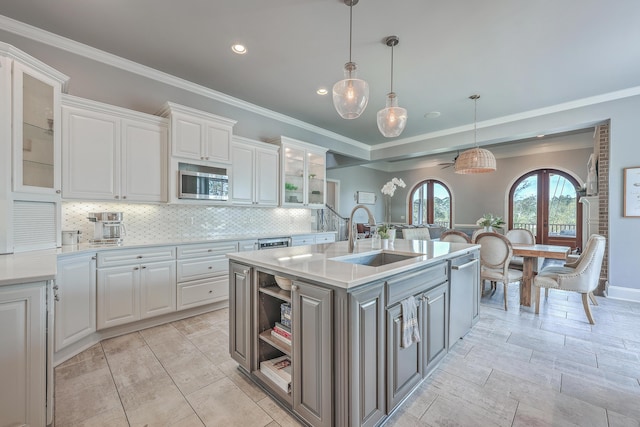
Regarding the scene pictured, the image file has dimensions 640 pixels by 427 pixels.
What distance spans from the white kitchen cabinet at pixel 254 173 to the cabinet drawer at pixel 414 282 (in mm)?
2767

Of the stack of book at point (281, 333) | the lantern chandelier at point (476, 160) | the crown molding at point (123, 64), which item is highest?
the crown molding at point (123, 64)

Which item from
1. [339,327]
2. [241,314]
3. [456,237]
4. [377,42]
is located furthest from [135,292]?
[456,237]

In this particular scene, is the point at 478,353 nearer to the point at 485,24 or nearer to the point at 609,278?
the point at 485,24

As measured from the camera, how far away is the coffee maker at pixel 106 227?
8.97 feet

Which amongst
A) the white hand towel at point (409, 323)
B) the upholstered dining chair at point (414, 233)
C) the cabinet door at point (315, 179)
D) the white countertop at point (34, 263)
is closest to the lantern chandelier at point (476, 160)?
the upholstered dining chair at point (414, 233)

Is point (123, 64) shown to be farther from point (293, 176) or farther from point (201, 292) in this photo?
point (201, 292)

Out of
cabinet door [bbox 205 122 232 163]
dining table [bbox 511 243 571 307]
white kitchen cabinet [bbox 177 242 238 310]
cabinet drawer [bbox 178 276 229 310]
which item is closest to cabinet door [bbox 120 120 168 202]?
cabinet door [bbox 205 122 232 163]

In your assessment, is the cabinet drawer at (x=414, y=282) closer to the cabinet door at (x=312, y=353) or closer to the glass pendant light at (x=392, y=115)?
the cabinet door at (x=312, y=353)

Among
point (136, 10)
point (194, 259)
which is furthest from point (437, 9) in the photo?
point (194, 259)

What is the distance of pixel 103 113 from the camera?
2.71 metres

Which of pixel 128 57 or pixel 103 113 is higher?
pixel 128 57

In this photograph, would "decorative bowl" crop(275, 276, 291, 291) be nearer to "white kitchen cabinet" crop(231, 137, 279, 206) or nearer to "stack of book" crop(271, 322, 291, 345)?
"stack of book" crop(271, 322, 291, 345)

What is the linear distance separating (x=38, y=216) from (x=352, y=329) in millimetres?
2662

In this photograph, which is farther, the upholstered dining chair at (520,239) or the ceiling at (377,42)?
the upholstered dining chair at (520,239)
